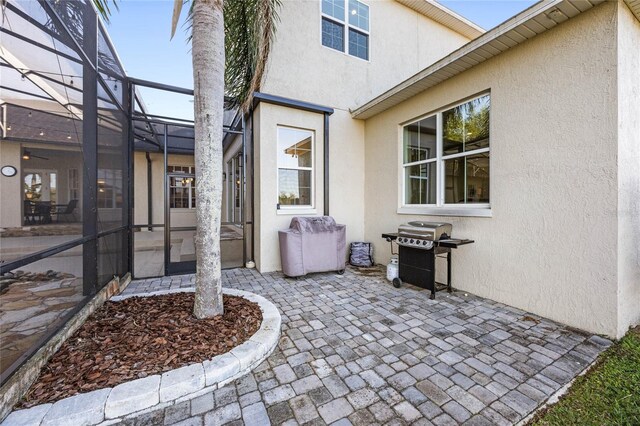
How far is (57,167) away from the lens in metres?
2.49

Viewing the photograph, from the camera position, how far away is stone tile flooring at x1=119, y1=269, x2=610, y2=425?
72.2 inches

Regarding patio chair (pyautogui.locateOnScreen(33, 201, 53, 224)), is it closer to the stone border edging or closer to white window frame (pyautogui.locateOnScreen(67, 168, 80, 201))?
white window frame (pyautogui.locateOnScreen(67, 168, 80, 201))

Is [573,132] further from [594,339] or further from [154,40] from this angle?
[154,40]

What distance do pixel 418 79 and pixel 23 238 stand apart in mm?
5313

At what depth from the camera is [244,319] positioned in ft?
9.32

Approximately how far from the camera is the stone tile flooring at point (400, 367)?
183cm

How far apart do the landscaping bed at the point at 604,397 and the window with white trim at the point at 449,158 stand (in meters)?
2.21

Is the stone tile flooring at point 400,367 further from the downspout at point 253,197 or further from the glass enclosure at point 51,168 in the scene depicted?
the downspout at point 253,197

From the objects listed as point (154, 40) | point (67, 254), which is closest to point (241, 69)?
point (154, 40)

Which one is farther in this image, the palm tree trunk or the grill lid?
the grill lid

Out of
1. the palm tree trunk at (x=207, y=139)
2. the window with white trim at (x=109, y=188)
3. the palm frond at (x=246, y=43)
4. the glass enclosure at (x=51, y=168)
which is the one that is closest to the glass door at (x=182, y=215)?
the window with white trim at (x=109, y=188)

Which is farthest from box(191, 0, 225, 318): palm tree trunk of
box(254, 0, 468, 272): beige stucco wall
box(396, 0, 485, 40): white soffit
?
box(396, 0, 485, 40): white soffit

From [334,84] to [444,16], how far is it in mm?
4606

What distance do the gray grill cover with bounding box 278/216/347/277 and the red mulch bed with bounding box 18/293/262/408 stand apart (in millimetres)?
1693
